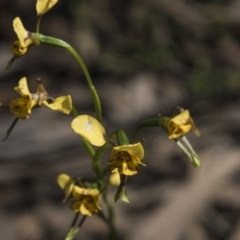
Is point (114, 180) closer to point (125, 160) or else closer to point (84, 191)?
point (84, 191)

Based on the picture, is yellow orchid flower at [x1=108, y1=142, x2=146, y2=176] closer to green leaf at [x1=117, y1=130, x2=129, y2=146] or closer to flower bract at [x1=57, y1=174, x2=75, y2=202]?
green leaf at [x1=117, y1=130, x2=129, y2=146]

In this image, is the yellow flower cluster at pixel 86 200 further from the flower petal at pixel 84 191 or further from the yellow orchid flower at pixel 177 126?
the yellow orchid flower at pixel 177 126

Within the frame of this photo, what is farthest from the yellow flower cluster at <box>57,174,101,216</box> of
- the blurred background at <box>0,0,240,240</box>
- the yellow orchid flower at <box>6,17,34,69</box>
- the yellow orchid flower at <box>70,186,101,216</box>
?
the blurred background at <box>0,0,240,240</box>

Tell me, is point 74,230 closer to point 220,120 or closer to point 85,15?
point 220,120

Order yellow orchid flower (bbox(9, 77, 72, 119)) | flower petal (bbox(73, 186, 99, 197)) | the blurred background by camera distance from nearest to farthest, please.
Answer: yellow orchid flower (bbox(9, 77, 72, 119)) → flower petal (bbox(73, 186, 99, 197)) → the blurred background

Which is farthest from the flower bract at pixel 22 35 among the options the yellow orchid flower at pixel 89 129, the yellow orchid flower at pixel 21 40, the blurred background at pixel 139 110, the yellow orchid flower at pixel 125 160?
the blurred background at pixel 139 110

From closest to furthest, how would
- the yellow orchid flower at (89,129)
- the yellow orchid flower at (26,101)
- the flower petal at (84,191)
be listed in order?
the yellow orchid flower at (89,129) → the yellow orchid flower at (26,101) → the flower petal at (84,191)

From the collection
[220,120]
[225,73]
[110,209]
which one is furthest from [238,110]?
[110,209]
